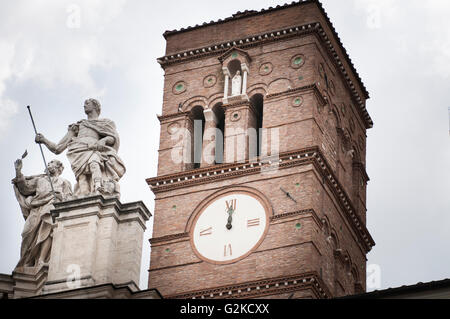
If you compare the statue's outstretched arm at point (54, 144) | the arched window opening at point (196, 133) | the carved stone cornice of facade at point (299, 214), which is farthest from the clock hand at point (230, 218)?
the statue's outstretched arm at point (54, 144)

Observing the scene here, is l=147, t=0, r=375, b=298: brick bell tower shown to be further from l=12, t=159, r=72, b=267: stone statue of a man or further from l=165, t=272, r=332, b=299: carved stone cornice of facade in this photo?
l=12, t=159, r=72, b=267: stone statue of a man

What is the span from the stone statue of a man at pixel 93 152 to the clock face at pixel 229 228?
899 centimetres

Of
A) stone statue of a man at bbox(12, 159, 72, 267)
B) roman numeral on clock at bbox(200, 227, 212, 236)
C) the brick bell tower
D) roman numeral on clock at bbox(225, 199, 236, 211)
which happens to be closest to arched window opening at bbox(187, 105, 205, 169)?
the brick bell tower

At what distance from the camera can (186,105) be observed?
48375 mm

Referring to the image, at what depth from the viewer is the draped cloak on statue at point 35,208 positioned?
34531 millimetres

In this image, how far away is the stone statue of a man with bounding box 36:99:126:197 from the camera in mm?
34781

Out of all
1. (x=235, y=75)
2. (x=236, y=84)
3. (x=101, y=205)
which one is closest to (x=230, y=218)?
(x=236, y=84)

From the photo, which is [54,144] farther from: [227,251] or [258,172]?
[258,172]

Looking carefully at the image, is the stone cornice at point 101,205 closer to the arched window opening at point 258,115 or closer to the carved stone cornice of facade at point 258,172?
the carved stone cornice of facade at point 258,172

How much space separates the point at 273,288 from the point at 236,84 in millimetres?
7489
